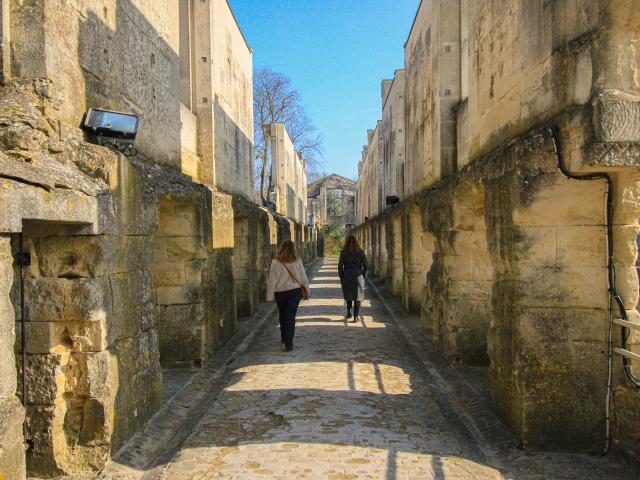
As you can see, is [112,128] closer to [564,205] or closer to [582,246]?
[564,205]

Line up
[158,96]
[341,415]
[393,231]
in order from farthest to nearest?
1. [393,231]
2. [158,96]
3. [341,415]

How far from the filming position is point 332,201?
54781 millimetres

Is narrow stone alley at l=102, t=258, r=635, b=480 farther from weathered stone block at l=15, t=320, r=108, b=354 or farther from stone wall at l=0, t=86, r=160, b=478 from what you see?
weathered stone block at l=15, t=320, r=108, b=354

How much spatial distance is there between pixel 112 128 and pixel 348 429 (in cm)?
330

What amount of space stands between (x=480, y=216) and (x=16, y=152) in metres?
5.18

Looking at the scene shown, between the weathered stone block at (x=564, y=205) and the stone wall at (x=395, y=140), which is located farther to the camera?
the stone wall at (x=395, y=140)

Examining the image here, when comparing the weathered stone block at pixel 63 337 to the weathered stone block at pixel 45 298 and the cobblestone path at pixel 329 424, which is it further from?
the cobblestone path at pixel 329 424

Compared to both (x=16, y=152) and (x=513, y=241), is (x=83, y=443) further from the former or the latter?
(x=513, y=241)

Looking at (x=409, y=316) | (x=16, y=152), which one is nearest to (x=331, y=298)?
(x=409, y=316)

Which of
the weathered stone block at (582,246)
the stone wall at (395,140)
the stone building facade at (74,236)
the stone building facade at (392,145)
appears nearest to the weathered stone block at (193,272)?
the stone building facade at (74,236)

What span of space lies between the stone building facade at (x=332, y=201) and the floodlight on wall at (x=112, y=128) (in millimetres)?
43313

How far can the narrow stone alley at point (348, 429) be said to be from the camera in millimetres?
3957

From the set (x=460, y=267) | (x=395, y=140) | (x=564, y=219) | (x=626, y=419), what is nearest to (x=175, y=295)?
(x=460, y=267)

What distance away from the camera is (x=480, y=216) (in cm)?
667
